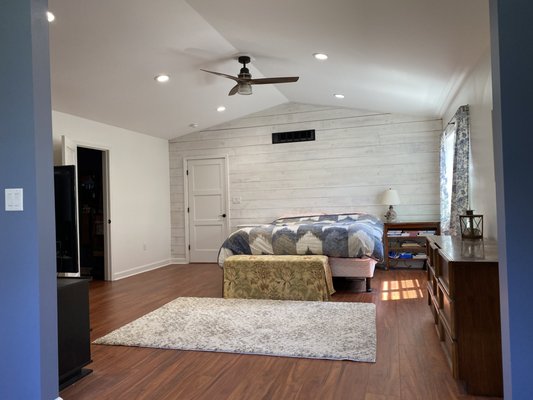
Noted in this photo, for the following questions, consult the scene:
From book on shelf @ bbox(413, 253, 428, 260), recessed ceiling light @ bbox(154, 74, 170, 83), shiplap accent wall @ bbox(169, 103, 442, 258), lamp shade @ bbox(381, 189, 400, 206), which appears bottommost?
book on shelf @ bbox(413, 253, 428, 260)

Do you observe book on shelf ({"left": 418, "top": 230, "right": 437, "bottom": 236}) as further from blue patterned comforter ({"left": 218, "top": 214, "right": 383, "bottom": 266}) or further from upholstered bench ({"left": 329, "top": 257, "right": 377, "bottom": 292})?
upholstered bench ({"left": 329, "top": 257, "right": 377, "bottom": 292})

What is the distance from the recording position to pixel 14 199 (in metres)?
1.86

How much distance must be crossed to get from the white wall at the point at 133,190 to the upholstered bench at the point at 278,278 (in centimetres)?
246

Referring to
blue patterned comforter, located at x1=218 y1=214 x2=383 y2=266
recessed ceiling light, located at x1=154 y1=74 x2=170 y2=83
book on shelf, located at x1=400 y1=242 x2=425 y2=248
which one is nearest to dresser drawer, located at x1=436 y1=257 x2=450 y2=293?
blue patterned comforter, located at x1=218 y1=214 x2=383 y2=266

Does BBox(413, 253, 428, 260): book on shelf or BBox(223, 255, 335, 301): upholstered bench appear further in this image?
BBox(413, 253, 428, 260): book on shelf

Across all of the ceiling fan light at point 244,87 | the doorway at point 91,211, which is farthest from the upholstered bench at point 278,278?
the doorway at point 91,211

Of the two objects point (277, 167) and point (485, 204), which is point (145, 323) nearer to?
point (485, 204)

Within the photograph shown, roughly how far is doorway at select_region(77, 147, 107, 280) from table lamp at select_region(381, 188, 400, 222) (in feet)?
15.0

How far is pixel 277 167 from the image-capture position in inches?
269

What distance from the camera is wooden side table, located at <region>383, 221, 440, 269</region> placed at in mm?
5793

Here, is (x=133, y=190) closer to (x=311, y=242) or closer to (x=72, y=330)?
(x=311, y=242)

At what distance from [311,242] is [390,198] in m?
2.12

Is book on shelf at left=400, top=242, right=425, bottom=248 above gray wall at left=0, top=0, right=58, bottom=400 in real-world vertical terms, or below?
below

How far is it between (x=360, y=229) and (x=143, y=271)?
390cm
